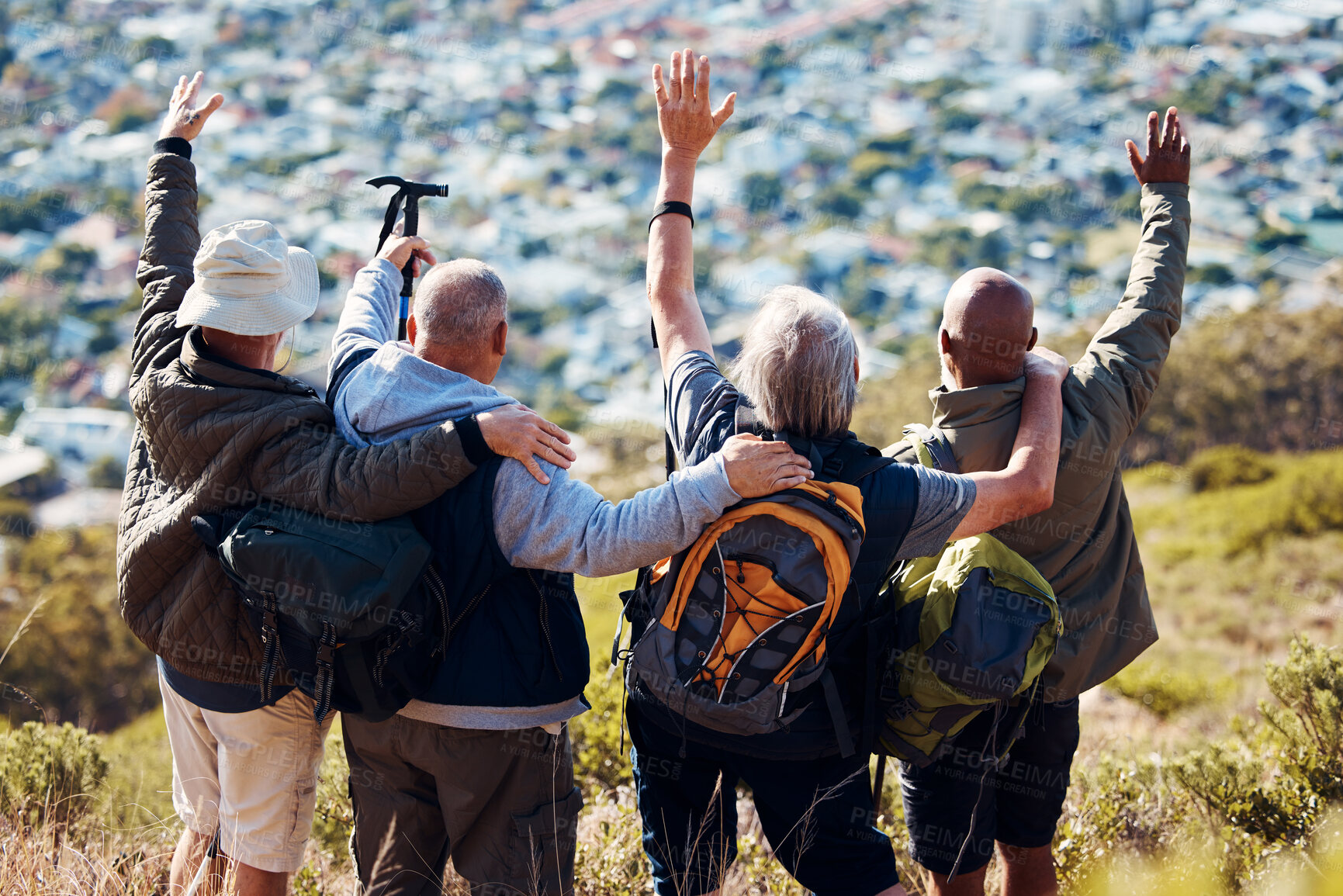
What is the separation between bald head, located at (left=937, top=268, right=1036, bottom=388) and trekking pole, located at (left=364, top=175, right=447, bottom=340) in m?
1.16

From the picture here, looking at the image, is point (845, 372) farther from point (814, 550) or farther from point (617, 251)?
point (617, 251)

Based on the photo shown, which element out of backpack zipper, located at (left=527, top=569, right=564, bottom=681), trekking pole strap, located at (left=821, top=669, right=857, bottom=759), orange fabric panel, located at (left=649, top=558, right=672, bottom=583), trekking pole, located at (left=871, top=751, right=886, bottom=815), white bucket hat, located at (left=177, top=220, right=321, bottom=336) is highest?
white bucket hat, located at (left=177, top=220, right=321, bottom=336)

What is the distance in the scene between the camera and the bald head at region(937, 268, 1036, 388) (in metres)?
1.92

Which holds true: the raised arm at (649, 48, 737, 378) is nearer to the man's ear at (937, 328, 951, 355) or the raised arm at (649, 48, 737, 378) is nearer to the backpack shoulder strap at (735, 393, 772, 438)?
the backpack shoulder strap at (735, 393, 772, 438)

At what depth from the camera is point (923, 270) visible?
57.3 m

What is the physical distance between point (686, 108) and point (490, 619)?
1187 mm

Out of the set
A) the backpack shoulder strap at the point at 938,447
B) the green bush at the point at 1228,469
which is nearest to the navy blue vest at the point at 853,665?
the backpack shoulder strap at the point at 938,447

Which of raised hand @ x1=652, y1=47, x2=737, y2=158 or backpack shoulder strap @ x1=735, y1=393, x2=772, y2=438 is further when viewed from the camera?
raised hand @ x1=652, y1=47, x2=737, y2=158

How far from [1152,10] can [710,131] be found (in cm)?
10566

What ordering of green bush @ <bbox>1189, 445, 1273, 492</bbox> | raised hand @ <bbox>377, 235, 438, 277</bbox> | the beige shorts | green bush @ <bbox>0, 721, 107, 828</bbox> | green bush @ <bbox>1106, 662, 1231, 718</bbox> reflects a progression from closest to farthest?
the beige shorts, raised hand @ <bbox>377, 235, 438, 277</bbox>, green bush @ <bbox>0, 721, 107, 828</bbox>, green bush @ <bbox>1106, 662, 1231, 718</bbox>, green bush @ <bbox>1189, 445, 1273, 492</bbox>

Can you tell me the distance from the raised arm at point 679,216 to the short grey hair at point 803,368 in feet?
0.82

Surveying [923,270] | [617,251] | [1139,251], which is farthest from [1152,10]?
[1139,251]

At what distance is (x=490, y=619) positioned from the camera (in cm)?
176

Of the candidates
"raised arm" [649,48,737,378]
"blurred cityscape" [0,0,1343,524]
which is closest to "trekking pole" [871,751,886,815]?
"raised arm" [649,48,737,378]
